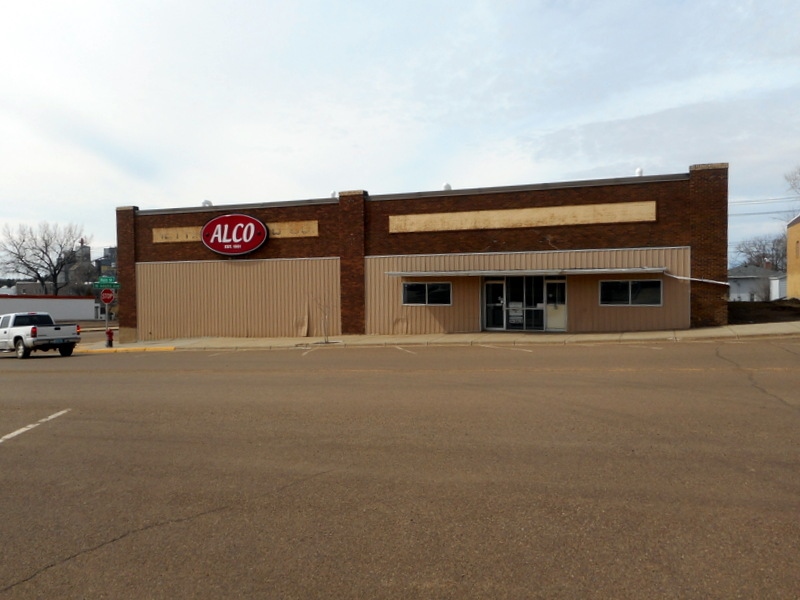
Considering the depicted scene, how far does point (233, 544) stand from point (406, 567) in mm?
1304

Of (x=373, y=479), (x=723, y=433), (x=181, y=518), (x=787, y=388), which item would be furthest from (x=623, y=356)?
(x=181, y=518)

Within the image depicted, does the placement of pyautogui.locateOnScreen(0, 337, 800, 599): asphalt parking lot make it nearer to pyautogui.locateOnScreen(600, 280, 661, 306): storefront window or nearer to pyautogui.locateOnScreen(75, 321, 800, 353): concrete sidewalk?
pyautogui.locateOnScreen(75, 321, 800, 353): concrete sidewalk

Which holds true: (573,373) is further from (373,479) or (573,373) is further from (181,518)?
(181,518)

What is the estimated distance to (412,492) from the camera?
19.1 feet

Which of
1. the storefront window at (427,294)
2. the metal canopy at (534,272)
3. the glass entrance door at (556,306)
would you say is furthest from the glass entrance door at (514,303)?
the storefront window at (427,294)

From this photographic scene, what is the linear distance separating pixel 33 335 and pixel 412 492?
903 inches

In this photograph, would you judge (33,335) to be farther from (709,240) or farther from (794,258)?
(794,258)

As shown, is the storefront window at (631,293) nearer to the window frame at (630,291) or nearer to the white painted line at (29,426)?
the window frame at (630,291)

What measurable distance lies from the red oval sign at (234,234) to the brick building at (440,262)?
0.18 ft

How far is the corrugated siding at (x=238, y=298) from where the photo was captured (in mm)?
28125

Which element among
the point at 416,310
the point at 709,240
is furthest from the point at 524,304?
the point at 709,240

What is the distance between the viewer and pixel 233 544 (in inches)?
188

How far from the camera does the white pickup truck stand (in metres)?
24.6

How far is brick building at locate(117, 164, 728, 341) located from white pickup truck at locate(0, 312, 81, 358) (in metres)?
5.45
